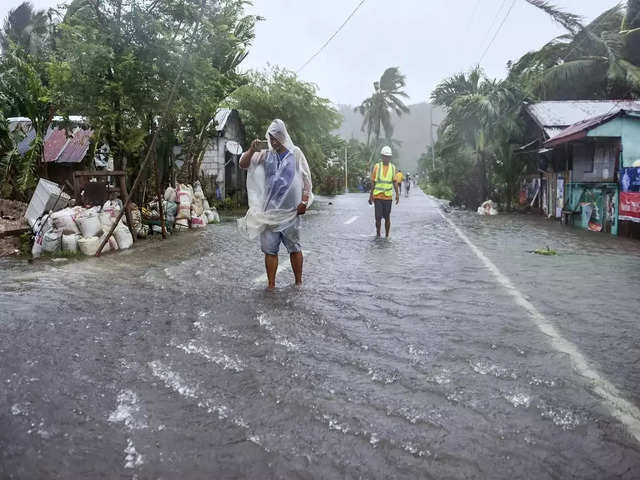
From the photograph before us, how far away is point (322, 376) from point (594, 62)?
89.8ft

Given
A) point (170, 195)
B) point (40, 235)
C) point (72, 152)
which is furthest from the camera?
point (72, 152)

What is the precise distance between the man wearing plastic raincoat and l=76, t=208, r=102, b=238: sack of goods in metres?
4.60

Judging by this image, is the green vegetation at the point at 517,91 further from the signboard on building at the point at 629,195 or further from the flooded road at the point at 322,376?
the flooded road at the point at 322,376

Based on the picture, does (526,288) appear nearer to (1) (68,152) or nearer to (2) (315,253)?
(2) (315,253)

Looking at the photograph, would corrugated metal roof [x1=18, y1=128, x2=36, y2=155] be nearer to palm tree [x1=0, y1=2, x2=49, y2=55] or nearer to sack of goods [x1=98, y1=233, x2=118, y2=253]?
sack of goods [x1=98, y1=233, x2=118, y2=253]

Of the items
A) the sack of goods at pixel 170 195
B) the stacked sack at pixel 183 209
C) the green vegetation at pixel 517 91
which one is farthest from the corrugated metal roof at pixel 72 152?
the green vegetation at pixel 517 91

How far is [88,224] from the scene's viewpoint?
33.4 ft

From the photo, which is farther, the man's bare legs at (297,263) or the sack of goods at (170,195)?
the sack of goods at (170,195)

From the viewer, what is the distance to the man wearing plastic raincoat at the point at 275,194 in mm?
6574

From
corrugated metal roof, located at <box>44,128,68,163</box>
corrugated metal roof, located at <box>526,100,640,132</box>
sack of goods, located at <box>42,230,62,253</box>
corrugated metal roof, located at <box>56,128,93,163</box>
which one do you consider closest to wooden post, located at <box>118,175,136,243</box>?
sack of goods, located at <box>42,230,62,253</box>

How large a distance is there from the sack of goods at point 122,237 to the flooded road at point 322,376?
3.22 metres

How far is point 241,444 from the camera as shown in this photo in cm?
285

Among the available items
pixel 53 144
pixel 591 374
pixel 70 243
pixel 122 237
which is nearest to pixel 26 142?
pixel 53 144

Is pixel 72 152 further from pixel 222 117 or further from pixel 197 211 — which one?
pixel 222 117
